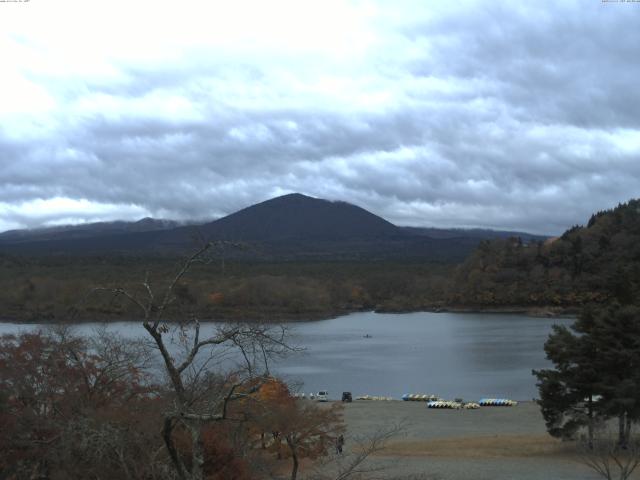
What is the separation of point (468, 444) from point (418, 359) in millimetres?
31419

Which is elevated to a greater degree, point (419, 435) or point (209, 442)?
point (209, 442)

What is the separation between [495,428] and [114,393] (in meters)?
19.5

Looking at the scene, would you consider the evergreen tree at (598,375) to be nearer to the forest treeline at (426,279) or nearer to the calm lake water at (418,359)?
the calm lake water at (418,359)

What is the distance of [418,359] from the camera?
5553 cm

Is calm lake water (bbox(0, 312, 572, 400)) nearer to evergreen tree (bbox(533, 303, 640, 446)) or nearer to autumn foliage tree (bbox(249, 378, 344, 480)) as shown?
autumn foliage tree (bbox(249, 378, 344, 480))

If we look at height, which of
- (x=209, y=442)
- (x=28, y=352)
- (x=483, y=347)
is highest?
(x=28, y=352)

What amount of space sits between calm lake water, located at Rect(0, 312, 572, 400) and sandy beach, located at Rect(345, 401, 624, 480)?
4.68m

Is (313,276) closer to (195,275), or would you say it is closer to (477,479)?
(195,275)

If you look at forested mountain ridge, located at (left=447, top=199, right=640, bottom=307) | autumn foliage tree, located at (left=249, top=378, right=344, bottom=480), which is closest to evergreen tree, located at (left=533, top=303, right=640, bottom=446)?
autumn foliage tree, located at (left=249, top=378, right=344, bottom=480)

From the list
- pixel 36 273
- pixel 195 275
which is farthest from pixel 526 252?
pixel 36 273

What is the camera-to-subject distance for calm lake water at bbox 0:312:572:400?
42.6m

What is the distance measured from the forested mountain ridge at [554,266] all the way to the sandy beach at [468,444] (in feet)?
256

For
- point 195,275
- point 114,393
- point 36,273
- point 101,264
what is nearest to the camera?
point 114,393

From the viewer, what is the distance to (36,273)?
106m
